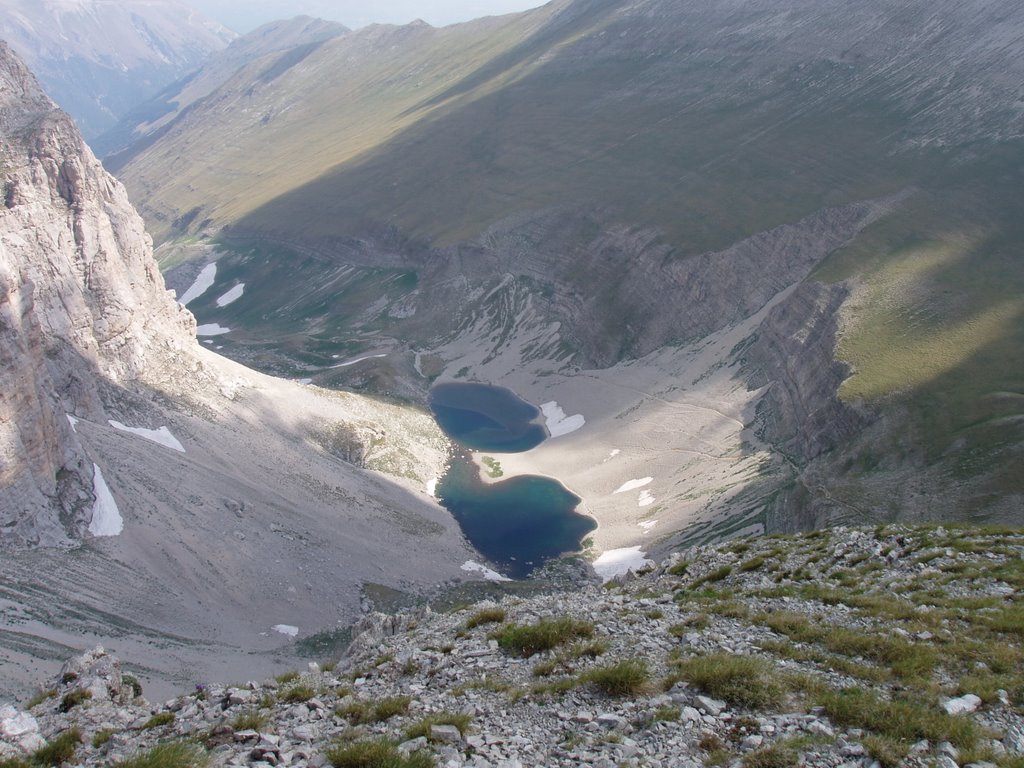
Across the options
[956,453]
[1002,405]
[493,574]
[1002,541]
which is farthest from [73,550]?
[1002,405]

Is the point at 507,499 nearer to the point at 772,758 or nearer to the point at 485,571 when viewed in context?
the point at 485,571

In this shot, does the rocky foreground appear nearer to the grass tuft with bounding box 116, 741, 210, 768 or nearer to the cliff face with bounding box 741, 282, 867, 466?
the grass tuft with bounding box 116, 741, 210, 768

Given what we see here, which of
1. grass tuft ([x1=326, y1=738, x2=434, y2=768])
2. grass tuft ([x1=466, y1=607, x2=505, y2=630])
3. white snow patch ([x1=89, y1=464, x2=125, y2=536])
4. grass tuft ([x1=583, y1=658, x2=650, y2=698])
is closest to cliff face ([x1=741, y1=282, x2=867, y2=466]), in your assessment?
white snow patch ([x1=89, y1=464, x2=125, y2=536])

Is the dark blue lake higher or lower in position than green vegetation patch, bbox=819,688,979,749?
lower

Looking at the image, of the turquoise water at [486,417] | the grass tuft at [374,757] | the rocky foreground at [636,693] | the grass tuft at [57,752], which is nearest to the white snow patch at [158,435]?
the rocky foreground at [636,693]

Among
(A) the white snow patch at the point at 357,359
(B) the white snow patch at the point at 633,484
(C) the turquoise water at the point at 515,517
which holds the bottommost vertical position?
(B) the white snow patch at the point at 633,484

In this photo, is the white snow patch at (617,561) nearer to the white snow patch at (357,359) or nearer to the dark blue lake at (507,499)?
the dark blue lake at (507,499)

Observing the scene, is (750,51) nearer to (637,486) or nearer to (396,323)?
(396,323)
